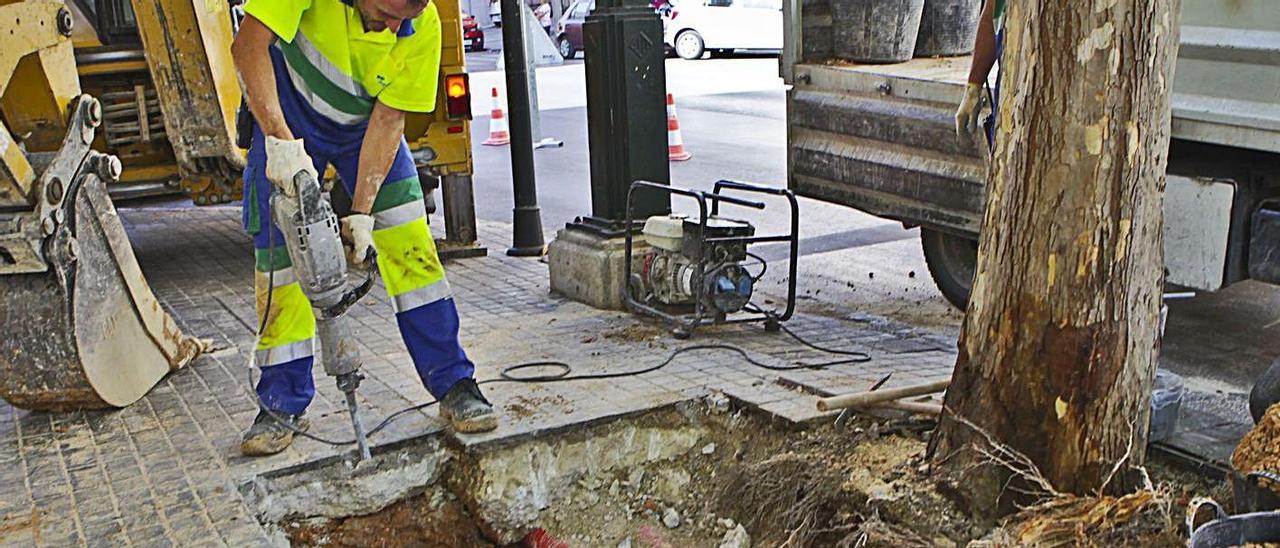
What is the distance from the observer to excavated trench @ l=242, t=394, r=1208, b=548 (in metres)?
3.90

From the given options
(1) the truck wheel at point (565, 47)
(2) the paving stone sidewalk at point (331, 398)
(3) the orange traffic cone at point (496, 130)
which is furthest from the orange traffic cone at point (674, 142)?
(1) the truck wheel at point (565, 47)

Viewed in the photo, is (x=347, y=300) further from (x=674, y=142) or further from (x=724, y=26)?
(x=724, y=26)

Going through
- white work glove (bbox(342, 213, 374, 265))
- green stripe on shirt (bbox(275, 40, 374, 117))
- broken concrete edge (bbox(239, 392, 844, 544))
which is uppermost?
green stripe on shirt (bbox(275, 40, 374, 117))

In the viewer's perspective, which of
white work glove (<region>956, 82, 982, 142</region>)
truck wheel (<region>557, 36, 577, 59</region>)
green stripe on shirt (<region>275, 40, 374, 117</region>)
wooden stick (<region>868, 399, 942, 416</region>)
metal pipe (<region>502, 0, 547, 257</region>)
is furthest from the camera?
truck wheel (<region>557, 36, 577, 59</region>)

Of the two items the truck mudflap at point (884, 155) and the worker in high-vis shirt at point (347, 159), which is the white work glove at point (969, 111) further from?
the worker in high-vis shirt at point (347, 159)

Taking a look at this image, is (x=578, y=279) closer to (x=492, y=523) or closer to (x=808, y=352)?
(x=808, y=352)

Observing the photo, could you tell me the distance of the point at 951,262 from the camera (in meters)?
6.39

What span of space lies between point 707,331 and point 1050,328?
2.52 meters

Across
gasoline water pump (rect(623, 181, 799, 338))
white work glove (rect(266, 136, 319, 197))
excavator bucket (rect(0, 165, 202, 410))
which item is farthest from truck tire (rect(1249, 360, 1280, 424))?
excavator bucket (rect(0, 165, 202, 410))

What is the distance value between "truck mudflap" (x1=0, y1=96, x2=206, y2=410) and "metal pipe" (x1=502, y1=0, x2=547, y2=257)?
3228 millimetres

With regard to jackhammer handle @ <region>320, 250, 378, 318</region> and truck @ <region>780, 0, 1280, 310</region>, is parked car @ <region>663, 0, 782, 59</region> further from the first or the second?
jackhammer handle @ <region>320, 250, 378, 318</region>

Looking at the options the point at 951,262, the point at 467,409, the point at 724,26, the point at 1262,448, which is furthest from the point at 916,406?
the point at 724,26

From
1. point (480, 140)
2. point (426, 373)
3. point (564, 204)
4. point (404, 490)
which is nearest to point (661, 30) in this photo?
point (426, 373)

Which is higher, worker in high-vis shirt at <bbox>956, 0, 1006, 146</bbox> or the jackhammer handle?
worker in high-vis shirt at <bbox>956, 0, 1006, 146</bbox>
